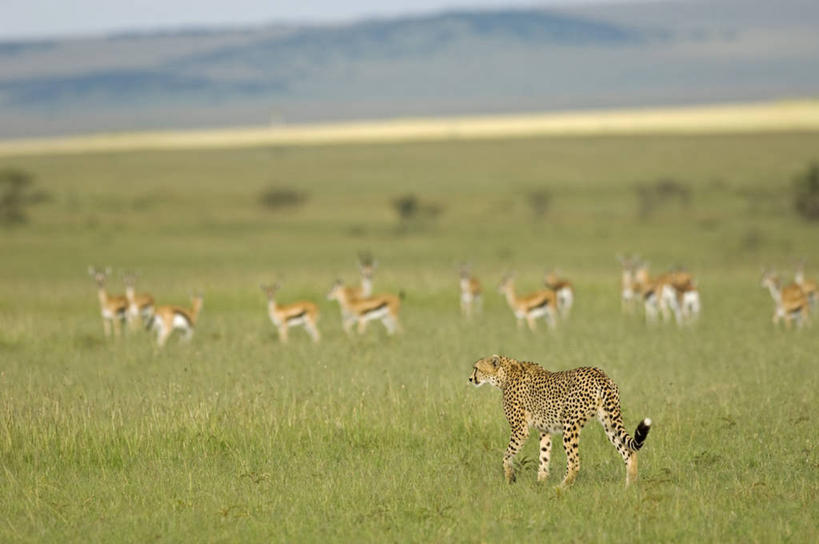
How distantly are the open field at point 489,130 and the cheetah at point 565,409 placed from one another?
103409 mm

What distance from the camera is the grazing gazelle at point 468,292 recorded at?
25.3 m

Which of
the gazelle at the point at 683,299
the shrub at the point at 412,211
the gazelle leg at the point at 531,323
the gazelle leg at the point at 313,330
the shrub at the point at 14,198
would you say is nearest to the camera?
the gazelle leg at the point at 313,330

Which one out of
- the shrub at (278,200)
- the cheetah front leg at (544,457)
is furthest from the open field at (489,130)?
the cheetah front leg at (544,457)

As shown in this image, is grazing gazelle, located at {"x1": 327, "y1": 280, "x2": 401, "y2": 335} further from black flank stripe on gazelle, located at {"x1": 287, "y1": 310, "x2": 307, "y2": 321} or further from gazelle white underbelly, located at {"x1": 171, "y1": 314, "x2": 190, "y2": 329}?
gazelle white underbelly, located at {"x1": 171, "y1": 314, "x2": 190, "y2": 329}

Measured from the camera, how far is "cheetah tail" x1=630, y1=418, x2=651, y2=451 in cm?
986

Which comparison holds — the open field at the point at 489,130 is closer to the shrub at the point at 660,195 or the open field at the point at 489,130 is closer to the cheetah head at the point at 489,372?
the shrub at the point at 660,195

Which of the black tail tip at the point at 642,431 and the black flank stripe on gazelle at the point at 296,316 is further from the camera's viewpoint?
the black flank stripe on gazelle at the point at 296,316

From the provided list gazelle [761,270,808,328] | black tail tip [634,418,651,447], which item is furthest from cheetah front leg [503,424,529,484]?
gazelle [761,270,808,328]

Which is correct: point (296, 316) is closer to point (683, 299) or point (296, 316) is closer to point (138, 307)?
point (138, 307)

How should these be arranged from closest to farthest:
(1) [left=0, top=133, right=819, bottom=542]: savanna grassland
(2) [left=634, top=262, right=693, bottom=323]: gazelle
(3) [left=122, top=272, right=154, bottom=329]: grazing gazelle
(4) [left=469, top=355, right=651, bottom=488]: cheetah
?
(1) [left=0, top=133, right=819, bottom=542]: savanna grassland < (4) [left=469, top=355, right=651, bottom=488]: cheetah < (3) [left=122, top=272, right=154, bottom=329]: grazing gazelle < (2) [left=634, top=262, right=693, bottom=323]: gazelle

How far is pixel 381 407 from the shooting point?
1359cm

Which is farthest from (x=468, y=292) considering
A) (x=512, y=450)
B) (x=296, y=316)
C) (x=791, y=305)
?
(x=512, y=450)

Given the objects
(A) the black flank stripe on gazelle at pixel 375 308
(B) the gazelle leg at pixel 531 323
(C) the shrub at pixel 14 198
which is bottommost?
(B) the gazelle leg at pixel 531 323

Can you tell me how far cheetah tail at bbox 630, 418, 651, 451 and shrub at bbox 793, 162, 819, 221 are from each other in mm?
42391
